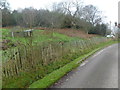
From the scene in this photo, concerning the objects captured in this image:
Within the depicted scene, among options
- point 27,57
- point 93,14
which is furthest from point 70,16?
point 27,57

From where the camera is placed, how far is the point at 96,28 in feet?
166

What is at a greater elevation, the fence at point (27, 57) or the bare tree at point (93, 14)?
the bare tree at point (93, 14)

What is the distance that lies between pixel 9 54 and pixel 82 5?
4953cm

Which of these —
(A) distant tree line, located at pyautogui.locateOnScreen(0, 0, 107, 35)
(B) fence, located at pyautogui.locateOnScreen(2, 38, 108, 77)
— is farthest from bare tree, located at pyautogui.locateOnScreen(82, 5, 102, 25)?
(B) fence, located at pyautogui.locateOnScreen(2, 38, 108, 77)

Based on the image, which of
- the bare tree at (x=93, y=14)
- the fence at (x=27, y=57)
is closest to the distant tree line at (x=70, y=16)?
the bare tree at (x=93, y=14)

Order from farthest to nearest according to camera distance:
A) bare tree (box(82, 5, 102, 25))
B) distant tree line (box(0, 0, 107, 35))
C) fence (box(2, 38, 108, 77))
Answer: bare tree (box(82, 5, 102, 25)), distant tree line (box(0, 0, 107, 35)), fence (box(2, 38, 108, 77))

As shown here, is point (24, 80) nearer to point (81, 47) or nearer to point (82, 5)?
point (81, 47)

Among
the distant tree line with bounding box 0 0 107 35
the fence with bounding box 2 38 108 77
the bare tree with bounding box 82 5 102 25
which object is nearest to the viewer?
the fence with bounding box 2 38 108 77

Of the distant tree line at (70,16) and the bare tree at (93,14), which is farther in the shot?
the bare tree at (93,14)

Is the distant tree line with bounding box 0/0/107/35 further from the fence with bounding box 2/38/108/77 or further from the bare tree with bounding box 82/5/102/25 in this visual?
the fence with bounding box 2/38/108/77

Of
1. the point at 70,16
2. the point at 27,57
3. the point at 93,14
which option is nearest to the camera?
the point at 27,57

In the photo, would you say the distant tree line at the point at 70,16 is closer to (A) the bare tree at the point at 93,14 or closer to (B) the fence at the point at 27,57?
(A) the bare tree at the point at 93,14

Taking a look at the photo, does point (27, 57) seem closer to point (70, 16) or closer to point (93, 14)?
point (70, 16)

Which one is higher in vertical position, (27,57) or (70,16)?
(70,16)
